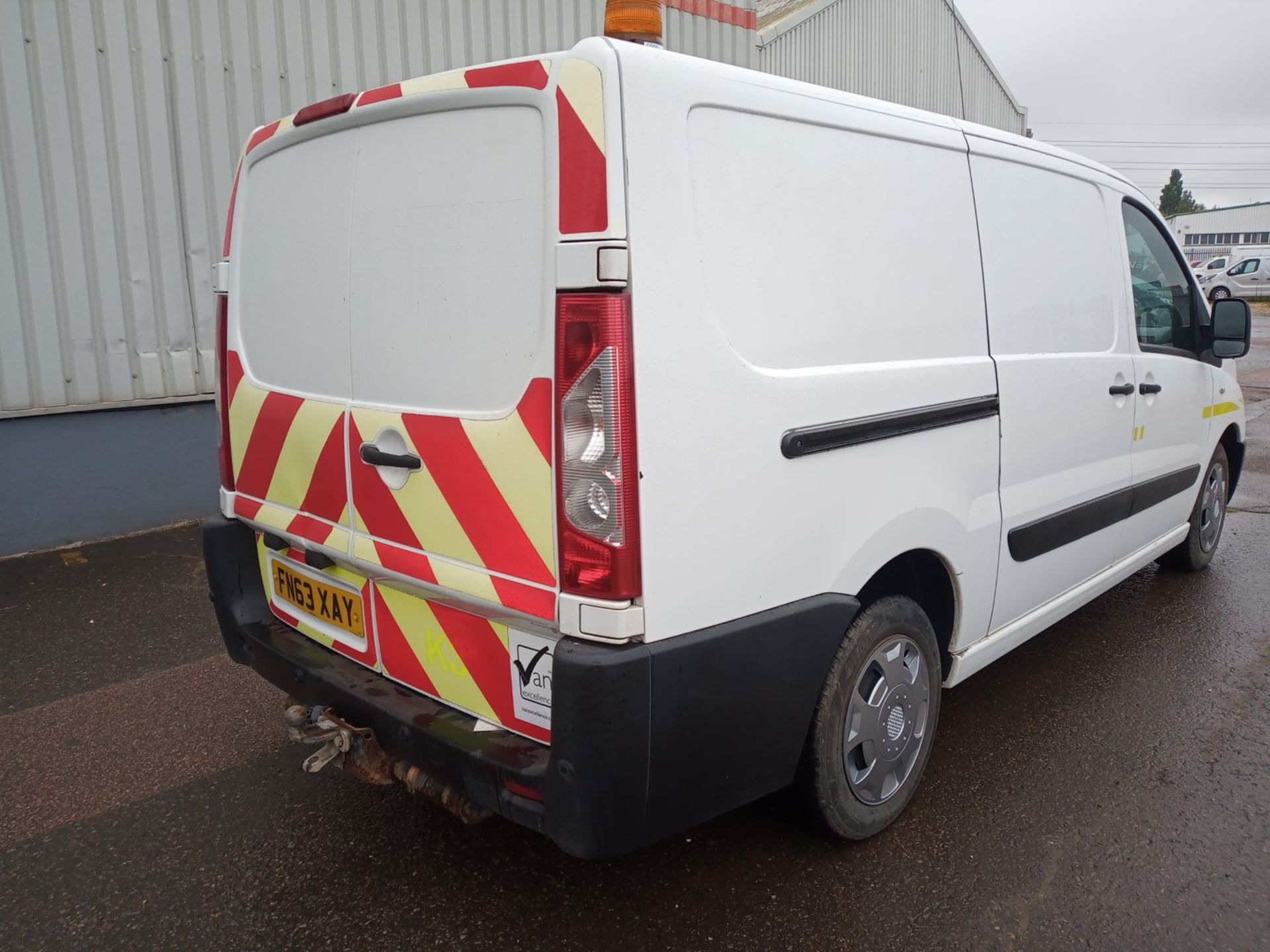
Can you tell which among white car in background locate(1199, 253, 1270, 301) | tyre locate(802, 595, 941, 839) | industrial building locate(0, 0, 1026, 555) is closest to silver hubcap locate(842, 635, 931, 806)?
tyre locate(802, 595, 941, 839)

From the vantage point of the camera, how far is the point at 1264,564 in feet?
17.7

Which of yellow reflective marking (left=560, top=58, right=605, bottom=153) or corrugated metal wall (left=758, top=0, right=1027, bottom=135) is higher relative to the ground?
corrugated metal wall (left=758, top=0, right=1027, bottom=135)

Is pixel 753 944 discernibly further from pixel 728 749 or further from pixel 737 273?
pixel 737 273

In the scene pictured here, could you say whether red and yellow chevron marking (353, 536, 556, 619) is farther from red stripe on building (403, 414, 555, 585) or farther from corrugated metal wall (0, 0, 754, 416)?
corrugated metal wall (0, 0, 754, 416)

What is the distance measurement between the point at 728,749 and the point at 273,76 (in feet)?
19.0

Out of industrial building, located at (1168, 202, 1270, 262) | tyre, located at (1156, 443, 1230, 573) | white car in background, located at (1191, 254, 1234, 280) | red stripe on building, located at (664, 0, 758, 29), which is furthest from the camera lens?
industrial building, located at (1168, 202, 1270, 262)

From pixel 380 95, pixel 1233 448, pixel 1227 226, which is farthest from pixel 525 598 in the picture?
pixel 1227 226

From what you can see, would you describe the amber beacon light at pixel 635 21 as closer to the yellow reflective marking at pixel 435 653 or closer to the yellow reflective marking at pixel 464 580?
the yellow reflective marking at pixel 464 580

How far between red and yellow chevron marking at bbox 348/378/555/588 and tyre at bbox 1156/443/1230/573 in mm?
4038

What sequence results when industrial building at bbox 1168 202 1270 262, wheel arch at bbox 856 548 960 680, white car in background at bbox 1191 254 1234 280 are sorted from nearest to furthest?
wheel arch at bbox 856 548 960 680 → white car in background at bbox 1191 254 1234 280 → industrial building at bbox 1168 202 1270 262

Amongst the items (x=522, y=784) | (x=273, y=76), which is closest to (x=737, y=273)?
(x=522, y=784)

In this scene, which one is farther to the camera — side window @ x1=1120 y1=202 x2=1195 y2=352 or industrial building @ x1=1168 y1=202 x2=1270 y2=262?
industrial building @ x1=1168 y1=202 x2=1270 y2=262

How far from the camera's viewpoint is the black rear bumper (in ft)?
6.53

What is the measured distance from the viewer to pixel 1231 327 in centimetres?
427
